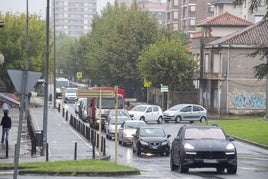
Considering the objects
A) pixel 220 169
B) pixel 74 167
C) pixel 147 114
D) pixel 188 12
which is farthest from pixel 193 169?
pixel 188 12

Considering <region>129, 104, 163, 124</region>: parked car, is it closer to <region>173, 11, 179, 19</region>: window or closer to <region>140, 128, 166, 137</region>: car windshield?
<region>140, 128, 166, 137</region>: car windshield

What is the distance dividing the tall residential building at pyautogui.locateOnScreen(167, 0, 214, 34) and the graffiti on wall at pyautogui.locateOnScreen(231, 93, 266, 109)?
73.9 metres

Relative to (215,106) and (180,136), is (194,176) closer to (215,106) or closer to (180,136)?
(180,136)

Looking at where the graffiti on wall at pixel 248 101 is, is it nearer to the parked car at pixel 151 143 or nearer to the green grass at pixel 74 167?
the parked car at pixel 151 143

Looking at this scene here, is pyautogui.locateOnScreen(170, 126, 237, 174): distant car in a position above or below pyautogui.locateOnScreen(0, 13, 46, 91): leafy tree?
below

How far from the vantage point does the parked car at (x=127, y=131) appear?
1876 inches

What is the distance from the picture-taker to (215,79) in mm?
84500

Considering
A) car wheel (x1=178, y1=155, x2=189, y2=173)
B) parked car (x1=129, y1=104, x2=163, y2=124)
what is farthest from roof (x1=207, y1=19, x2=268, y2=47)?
car wheel (x1=178, y1=155, x2=189, y2=173)

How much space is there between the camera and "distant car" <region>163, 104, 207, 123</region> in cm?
7162

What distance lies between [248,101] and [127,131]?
35.8m

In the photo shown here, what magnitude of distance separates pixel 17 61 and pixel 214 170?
62.6m

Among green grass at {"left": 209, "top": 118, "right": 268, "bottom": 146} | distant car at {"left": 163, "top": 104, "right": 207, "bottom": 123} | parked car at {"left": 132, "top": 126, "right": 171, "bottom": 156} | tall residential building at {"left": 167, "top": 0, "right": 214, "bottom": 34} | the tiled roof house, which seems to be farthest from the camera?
tall residential building at {"left": 167, "top": 0, "right": 214, "bottom": 34}

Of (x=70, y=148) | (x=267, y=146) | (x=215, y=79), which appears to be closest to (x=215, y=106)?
(x=215, y=79)

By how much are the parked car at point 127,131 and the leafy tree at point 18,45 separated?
41.1 m
